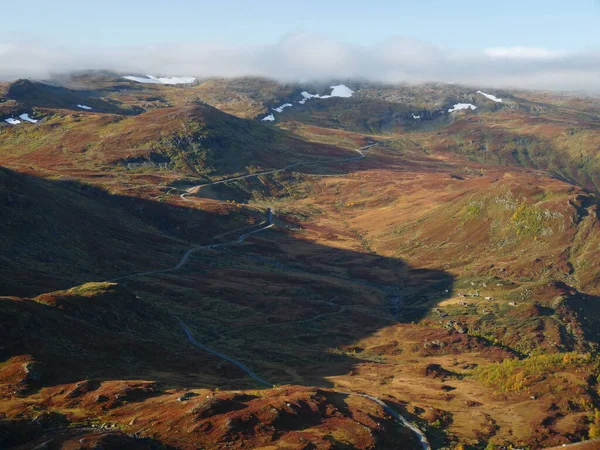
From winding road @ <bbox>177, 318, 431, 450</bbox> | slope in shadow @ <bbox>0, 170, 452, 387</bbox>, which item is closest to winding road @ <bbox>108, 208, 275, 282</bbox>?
slope in shadow @ <bbox>0, 170, 452, 387</bbox>

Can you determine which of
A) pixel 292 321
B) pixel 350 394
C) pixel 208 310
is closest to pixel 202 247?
pixel 208 310

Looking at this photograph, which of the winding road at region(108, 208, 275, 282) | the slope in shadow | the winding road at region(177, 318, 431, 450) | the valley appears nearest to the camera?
the valley

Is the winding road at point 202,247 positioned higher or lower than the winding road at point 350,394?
lower

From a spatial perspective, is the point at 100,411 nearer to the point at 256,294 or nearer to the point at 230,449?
the point at 230,449

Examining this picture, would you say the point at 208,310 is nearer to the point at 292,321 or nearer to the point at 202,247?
the point at 292,321

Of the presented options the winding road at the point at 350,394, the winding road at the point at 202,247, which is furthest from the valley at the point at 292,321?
the winding road at the point at 202,247

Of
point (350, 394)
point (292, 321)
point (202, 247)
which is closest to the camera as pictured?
point (350, 394)

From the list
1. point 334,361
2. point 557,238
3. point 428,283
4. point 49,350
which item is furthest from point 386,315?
point 49,350

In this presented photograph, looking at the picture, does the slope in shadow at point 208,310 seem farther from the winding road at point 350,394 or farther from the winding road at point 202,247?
the winding road at point 202,247

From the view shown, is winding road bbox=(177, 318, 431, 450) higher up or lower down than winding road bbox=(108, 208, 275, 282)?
higher up

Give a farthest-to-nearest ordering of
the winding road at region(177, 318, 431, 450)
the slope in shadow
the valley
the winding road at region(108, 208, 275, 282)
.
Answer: the winding road at region(108, 208, 275, 282), the slope in shadow, the winding road at region(177, 318, 431, 450), the valley

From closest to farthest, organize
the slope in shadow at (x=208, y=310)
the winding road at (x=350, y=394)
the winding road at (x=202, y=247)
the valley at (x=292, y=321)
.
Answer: the valley at (x=292, y=321) → the winding road at (x=350, y=394) → the slope in shadow at (x=208, y=310) → the winding road at (x=202, y=247)

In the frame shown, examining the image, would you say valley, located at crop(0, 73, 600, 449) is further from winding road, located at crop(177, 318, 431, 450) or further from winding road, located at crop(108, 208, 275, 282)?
winding road, located at crop(108, 208, 275, 282)
